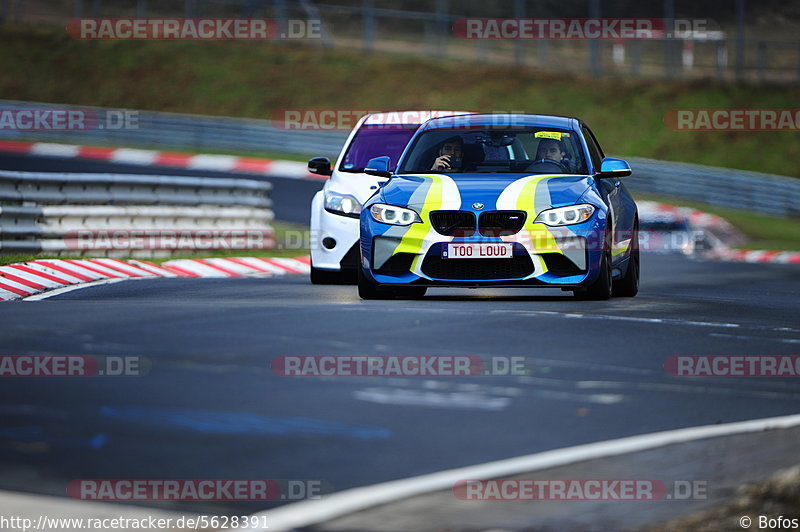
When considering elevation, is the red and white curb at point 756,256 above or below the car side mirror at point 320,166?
below

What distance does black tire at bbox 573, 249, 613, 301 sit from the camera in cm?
1212

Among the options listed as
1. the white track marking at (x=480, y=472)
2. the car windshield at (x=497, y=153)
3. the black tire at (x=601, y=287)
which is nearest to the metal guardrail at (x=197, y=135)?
the car windshield at (x=497, y=153)

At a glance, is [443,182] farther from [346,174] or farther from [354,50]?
[354,50]

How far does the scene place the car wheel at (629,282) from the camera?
13.5m

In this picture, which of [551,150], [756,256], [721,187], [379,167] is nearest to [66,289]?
[379,167]

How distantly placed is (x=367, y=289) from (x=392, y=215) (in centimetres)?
73

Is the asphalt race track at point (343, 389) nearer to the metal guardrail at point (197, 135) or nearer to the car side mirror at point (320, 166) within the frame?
the car side mirror at point (320, 166)

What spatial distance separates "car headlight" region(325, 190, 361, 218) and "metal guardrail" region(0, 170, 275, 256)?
3.94 metres

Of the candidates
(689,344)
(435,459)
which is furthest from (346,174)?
(435,459)

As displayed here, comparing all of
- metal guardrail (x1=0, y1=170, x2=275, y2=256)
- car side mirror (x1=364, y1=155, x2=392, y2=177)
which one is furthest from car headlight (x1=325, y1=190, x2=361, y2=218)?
metal guardrail (x1=0, y1=170, x2=275, y2=256)

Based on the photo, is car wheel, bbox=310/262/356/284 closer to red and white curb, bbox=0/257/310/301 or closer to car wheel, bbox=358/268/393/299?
red and white curb, bbox=0/257/310/301

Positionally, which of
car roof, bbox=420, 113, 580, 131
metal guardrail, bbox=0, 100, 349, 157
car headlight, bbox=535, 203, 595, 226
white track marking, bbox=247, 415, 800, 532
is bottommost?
white track marking, bbox=247, 415, 800, 532

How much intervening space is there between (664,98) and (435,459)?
4124cm

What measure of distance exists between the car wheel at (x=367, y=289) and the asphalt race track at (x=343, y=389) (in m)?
0.13
